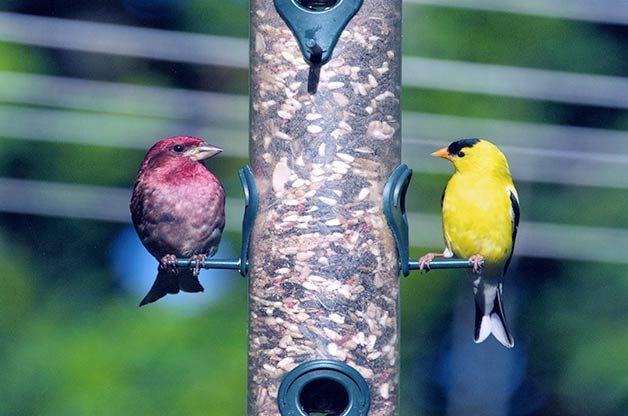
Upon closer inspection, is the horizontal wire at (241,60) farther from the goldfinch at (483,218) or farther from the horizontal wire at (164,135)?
the goldfinch at (483,218)

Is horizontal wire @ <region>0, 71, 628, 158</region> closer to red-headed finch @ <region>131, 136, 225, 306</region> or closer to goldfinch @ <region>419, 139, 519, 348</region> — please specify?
goldfinch @ <region>419, 139, 519, 348</region>

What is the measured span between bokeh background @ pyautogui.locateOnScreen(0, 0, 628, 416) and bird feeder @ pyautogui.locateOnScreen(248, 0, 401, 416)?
388cm

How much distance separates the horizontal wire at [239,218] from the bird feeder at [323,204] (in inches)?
169

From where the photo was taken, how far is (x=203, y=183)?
7.56m

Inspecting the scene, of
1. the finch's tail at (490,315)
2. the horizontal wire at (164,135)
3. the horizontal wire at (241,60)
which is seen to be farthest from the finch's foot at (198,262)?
the horizontal wire at (164,135)

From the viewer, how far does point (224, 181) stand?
37.8 ft

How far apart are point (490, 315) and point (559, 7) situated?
4.29m

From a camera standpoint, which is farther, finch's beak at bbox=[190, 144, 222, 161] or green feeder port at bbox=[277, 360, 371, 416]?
finch's beak at bbox=[190, 144, 222, 161]

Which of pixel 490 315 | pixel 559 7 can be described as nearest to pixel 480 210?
pixel 490 315

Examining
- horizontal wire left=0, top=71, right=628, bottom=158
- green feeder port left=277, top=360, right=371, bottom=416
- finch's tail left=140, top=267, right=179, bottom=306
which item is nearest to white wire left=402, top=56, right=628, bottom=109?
horizontal wire left=0, top=71, right=628, bottom=158

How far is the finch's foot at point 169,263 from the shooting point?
7107 mm

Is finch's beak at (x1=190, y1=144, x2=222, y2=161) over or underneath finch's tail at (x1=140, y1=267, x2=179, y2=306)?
over

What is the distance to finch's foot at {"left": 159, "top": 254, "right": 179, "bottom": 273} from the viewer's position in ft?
23.3

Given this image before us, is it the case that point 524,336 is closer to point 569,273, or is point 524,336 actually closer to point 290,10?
point 569,273
